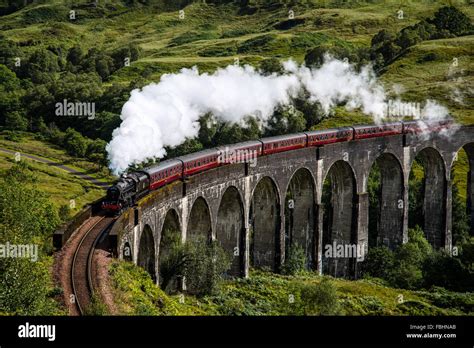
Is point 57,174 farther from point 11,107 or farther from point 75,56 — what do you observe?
point 75,56

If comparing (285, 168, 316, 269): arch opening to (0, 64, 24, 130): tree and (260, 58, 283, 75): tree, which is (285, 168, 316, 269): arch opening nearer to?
(260, 58, 283, 75): tree

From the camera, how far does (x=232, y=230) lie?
5066 cm

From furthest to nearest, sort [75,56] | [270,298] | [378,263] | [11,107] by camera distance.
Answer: [75,56] → [11,107] → [378,263] → [270,298]

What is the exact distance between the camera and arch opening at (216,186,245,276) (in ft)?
165

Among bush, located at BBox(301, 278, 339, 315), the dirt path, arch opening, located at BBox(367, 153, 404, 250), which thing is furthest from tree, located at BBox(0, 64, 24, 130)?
bush, located at BBox(301, 278, 339, 315)

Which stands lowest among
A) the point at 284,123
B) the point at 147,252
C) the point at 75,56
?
the point at 147,252

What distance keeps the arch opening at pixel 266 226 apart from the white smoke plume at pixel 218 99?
8537 millimetres

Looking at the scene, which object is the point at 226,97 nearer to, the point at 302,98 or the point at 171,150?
the point at 171,150

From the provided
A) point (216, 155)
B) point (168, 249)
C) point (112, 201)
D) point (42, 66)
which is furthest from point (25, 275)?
point (42, 66)

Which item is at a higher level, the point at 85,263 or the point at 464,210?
the point at 464,210

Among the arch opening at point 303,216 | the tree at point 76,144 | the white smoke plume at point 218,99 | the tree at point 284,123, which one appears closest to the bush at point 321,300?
the white smoke plume at point 218,99

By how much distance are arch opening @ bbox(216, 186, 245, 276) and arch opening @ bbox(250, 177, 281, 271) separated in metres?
4.31

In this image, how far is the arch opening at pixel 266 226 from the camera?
53.7m

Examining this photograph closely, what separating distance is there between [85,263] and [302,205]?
93.2ft
